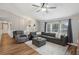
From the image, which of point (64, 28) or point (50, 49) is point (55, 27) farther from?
point (50, 49)

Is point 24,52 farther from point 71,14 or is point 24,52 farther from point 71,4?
point 71,4

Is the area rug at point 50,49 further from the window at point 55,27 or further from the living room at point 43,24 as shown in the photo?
the window at point 55,27

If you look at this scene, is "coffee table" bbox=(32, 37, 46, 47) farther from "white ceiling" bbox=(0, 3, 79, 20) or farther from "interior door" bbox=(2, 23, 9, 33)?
"interior door" bbox=(2, 23, 9, 33)

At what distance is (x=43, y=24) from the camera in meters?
1.75

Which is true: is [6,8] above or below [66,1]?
below

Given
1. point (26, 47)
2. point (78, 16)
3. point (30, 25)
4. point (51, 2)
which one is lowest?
point (26, 47)

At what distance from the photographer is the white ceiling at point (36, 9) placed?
152 centimetres

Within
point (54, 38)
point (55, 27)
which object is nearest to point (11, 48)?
point (54, 38)

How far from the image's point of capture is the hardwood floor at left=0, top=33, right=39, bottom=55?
1531 millimetres

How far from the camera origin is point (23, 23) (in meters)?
1.69

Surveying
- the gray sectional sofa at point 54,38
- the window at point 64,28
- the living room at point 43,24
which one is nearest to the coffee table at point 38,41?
the living room at point 43,24

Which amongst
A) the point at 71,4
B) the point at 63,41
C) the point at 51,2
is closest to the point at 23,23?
the point at 51,2

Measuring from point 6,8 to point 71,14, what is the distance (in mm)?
1417

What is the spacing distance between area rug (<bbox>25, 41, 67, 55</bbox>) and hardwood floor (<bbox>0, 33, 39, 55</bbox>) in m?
0.10
